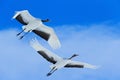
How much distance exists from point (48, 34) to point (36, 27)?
6.53ft

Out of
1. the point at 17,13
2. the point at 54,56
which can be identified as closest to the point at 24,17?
the point at 17,13

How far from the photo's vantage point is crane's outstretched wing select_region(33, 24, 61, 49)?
51.9 m

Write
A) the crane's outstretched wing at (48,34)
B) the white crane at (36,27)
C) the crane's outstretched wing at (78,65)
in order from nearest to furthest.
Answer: the white crane at (36,27) < the crane's outstretched wing at (48,34) < the crane's outstretched wing at (78,65)

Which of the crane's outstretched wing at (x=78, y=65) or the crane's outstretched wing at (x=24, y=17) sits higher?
the crane's outstretched wing at (x=24, y=17)

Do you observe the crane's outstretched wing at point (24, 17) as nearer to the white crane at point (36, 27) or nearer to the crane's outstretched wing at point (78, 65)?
the white crane at point (36, 27)

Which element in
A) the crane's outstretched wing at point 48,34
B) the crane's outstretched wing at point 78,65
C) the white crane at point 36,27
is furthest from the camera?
the crane's outstretched wing at point 78,65

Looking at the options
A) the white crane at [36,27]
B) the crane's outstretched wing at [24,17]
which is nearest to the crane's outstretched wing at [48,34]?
the white crane at [36,27]

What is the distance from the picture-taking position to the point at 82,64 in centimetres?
5372

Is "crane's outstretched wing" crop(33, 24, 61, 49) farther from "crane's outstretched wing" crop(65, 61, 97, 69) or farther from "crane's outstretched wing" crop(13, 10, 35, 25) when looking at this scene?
"crane's outstretched wing" crop(65, 61, 97, 69)

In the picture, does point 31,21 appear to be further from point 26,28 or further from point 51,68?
point 51,68

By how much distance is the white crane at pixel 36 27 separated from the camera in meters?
50.1

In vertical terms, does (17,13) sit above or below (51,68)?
above

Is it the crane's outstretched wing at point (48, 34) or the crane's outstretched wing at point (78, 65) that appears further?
the crane's outstretched wing at point (78, 65)

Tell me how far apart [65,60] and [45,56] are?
1775mm
